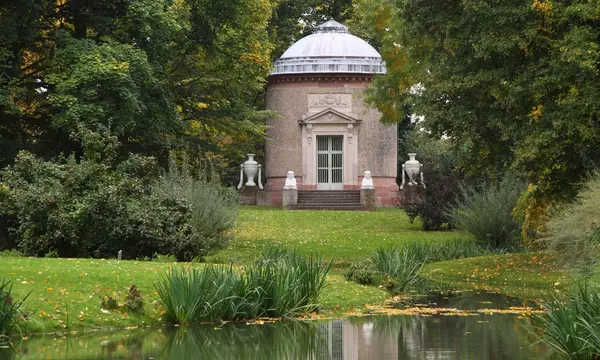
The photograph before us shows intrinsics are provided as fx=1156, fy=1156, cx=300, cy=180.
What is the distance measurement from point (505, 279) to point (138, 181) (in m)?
7.83

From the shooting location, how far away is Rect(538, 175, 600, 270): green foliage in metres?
18.8

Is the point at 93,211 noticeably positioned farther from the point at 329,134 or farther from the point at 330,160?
the point at 330,160

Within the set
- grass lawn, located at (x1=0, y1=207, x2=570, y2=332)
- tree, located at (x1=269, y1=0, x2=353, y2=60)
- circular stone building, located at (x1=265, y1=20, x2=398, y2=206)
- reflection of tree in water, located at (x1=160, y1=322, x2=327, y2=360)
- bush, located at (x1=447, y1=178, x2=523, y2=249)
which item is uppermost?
tree, located at (x1=269, y1=0, x2=353, y2=60)

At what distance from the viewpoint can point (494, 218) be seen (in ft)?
101

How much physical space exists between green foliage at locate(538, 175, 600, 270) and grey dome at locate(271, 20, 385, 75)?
1075 inches

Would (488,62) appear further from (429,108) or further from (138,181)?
(138,181)

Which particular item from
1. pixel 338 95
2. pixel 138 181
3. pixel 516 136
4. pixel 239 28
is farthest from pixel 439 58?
pixel 338 95

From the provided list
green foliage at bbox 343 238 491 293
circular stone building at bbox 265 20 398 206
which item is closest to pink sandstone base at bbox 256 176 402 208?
circular stone building at bbox 265 20 398 206

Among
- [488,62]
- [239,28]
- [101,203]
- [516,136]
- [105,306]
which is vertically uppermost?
[239,28]

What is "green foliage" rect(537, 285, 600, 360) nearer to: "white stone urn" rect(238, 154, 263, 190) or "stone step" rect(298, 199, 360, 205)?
"stone step" rect(298, 199, 360, 205)

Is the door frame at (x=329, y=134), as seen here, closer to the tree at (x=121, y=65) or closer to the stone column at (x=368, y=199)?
the stone column at (x=368, y=199)

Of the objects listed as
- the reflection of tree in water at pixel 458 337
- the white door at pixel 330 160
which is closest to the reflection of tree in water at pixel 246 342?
the reflection of tree in water at pixel 458 337

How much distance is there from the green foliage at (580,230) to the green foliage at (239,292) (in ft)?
14.4

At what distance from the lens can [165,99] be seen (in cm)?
2956
